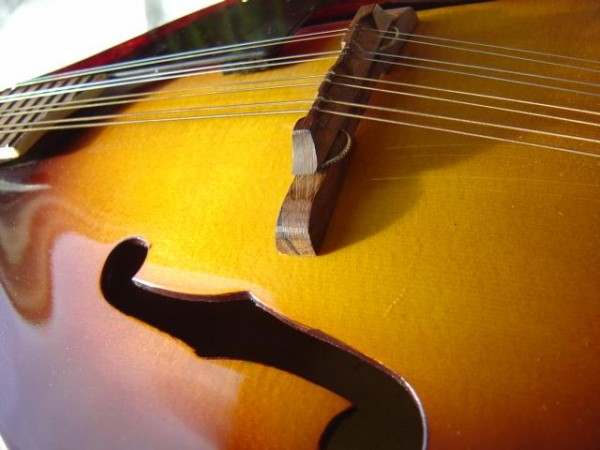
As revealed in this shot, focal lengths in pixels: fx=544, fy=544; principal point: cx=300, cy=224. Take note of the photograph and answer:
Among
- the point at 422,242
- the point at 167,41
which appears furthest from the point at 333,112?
the point at 167,41

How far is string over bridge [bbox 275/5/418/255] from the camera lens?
1.65 feet

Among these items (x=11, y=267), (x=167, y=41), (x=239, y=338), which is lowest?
(x=239, y=338)

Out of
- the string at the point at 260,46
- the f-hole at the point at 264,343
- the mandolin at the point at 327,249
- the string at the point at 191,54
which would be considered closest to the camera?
the mandolin at the point at 327,249

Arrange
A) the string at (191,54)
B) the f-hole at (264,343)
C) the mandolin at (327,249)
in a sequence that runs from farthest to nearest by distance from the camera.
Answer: the string at (191,54), the f-hole at (264,343), the mandolin at (327,249)

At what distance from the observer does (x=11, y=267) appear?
0.65 meters

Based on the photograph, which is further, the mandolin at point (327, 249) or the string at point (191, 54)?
the string at point (191, 54)

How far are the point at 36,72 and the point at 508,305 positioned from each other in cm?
93

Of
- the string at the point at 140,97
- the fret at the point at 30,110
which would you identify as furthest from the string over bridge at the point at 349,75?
the fret at the point at 30,110

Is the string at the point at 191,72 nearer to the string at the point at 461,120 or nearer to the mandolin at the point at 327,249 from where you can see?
the mandolin at the point at 327,249

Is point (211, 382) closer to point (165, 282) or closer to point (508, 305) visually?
point (165, 282)

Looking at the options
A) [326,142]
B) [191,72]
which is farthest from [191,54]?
[326,142]

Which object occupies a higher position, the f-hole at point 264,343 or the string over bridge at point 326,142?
the string over bridge at point 326,142

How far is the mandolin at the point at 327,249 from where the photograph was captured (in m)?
0.43

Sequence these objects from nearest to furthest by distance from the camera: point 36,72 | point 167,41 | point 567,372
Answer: point 567,372, point 167,41, point 36,72
